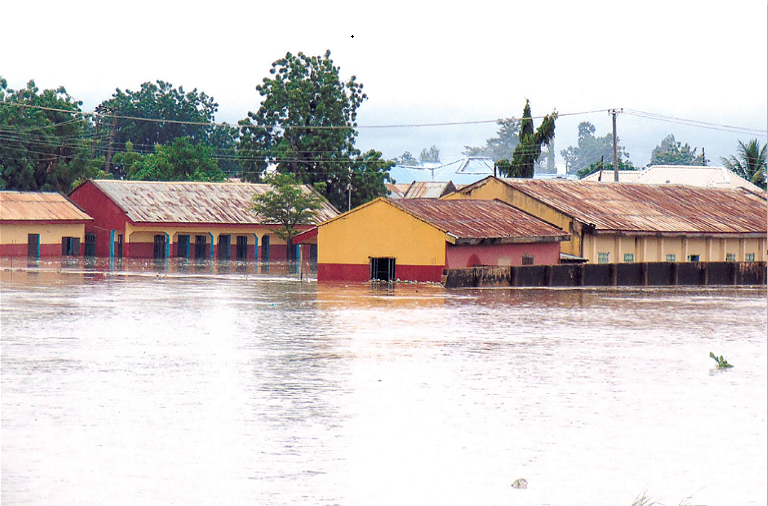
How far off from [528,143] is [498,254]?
24.5 metres

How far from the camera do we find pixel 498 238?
1879 inches

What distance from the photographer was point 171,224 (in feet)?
242

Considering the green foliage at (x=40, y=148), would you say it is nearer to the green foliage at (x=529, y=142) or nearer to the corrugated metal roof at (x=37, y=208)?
the corrugated metal roof at (x=37, y=208)

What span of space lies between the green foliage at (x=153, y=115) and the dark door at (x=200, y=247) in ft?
174

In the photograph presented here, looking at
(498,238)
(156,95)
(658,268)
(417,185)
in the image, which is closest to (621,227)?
(658,268)

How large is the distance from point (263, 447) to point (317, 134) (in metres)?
76.3

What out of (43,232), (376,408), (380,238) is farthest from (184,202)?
(376,408)

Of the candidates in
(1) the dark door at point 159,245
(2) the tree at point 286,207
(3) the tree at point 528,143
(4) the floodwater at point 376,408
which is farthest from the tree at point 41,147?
(4) the floodwater at point 376,408

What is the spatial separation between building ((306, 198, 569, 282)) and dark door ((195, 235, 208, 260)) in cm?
2836

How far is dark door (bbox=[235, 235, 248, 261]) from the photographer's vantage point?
7744 cm

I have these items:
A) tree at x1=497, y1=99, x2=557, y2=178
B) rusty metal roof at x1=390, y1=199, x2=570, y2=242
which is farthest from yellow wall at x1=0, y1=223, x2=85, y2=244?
rusty metal roof at x1=390, y1=199, x2=570, y2=242

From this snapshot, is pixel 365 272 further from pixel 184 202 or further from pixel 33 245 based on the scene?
pixel 33 245

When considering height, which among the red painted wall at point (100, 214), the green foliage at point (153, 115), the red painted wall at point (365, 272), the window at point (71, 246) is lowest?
the red painted wall at point (365, 272)

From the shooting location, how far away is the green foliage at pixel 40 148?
87.3 m
